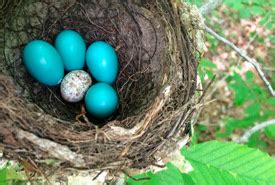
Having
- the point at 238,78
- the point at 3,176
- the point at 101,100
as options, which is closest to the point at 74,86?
the point at 101,100

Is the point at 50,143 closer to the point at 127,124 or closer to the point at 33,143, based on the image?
the point at 33,143

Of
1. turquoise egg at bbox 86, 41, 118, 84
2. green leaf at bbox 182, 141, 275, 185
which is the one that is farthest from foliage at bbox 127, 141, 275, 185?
turquoise egg at bbox 86, 41, 118, 84

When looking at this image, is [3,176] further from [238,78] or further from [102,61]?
[238,78]

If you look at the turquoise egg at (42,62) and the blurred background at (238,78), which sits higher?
the turquoise egg at (42,62)

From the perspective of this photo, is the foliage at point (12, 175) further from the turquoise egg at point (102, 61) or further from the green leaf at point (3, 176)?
the turquoise egg at point (102, 61)

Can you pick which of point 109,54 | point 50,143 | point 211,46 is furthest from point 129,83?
point 211,46

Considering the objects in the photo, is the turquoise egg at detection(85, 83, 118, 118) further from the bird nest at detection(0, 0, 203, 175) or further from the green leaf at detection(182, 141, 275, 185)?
the green leaf at detection(182, 141, 275, 185)

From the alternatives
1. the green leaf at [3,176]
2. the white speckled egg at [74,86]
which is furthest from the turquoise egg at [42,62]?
the green leaf at [3,176]
